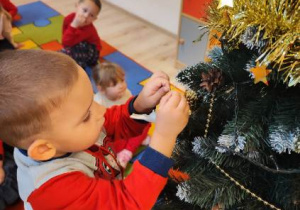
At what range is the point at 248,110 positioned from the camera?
0.54 m

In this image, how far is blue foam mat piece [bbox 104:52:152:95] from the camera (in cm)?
195

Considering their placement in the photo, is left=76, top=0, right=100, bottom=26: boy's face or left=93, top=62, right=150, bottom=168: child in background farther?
left=76, top=0, right=100, bottom=26: boy's face

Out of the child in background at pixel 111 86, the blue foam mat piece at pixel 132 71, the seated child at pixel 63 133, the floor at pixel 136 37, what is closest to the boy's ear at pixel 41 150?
the seated child at pixel 63 133

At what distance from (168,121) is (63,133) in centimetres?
20

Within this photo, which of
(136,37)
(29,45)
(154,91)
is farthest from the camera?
(136,37)

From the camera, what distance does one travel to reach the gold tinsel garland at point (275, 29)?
44 centimetres

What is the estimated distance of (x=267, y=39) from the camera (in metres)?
0.48

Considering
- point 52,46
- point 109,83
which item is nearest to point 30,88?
point 109,83

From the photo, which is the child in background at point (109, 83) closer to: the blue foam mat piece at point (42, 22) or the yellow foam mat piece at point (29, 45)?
the yellow foam mat piece at point (29, 45)

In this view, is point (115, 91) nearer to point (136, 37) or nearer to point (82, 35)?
point (82, 35)

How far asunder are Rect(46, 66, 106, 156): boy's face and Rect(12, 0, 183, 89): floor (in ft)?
4.75

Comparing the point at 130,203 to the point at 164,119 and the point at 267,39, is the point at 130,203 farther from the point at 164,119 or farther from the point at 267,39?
the point at 267,39

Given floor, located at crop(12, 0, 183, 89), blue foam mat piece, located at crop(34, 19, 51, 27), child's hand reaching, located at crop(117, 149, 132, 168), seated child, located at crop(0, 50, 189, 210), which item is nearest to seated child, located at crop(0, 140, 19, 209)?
child's hand reaching, located at crop(117, 149, 132, 168)

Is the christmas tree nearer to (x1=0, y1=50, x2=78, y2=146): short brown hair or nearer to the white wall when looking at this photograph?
(x1=0, y1=50, x2=78, y2=146): short brown hair
